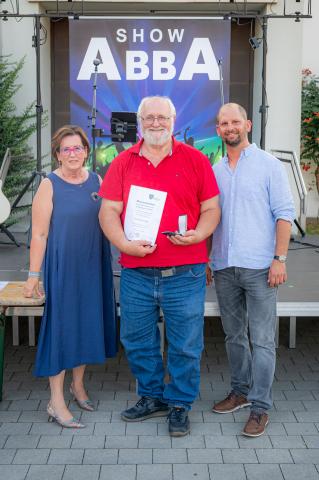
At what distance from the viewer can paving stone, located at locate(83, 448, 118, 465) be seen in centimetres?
325

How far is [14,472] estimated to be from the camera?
314 centimetres

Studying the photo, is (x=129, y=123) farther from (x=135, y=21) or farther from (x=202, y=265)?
(x=202, y=265)

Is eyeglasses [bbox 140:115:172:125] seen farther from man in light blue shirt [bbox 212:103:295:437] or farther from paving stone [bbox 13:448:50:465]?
paving stone [bbox 13:448:50:465]

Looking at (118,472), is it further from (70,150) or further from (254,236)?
(70,150)

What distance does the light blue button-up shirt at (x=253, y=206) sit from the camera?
340 centimetres

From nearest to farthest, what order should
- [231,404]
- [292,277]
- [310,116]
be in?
1. [231,404]
2. [292,277]
3. [310,116]

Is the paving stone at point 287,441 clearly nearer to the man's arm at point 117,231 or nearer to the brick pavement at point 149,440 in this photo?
the brick pavement at point 149,440

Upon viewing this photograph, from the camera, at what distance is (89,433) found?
11.7 feet

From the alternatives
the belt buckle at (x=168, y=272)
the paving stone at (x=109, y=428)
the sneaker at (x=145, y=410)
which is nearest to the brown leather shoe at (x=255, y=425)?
the sneaker at (x=145, y=410)

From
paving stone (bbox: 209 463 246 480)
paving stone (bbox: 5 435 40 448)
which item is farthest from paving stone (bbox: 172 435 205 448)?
paving stone (bbox: 5 435 40 448)

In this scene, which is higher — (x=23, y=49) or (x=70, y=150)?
(x=23, y=49)

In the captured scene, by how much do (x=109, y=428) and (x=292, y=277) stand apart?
2.16 m

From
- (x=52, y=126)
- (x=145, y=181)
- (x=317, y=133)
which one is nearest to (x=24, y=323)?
(x=145, y=181)

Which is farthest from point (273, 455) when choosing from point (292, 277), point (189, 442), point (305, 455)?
point (292, 277)
